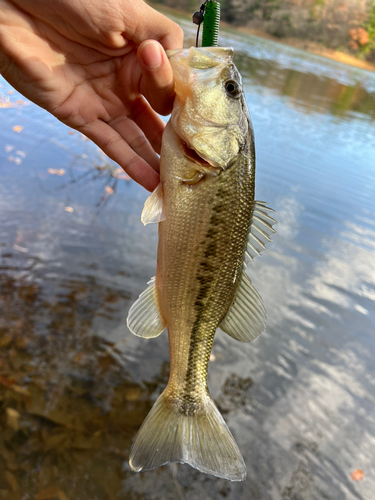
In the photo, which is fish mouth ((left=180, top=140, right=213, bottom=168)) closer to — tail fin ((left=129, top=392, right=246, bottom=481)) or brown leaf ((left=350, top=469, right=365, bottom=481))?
tail fin ((left=129, top=392, right=246, bottom=481))

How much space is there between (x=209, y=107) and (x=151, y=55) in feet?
1.24

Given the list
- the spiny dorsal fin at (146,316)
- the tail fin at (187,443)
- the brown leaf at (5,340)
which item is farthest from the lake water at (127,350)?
the spiny dorsal fin at (146,316)

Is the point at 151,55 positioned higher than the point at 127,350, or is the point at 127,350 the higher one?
the point at 151,55

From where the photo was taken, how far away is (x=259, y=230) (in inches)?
74.5

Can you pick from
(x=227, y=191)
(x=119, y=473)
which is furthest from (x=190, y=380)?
(x=119, y=473)

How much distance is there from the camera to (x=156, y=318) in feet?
6.60

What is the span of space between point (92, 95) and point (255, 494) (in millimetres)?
3391

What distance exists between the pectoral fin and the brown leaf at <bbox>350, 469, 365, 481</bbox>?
2.21 meters

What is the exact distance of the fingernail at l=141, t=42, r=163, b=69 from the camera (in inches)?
65.9

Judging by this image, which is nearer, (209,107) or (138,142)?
(209,107)

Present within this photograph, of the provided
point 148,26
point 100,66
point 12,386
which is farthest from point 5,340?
point 148,26

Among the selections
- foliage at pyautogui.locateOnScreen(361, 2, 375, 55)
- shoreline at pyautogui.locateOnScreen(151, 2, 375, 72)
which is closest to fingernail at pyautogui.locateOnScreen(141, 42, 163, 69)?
shoreline at pyautogui.locateOnScreen(151, 2, 375, 72)

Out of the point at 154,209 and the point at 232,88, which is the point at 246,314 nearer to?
the point at 154,209

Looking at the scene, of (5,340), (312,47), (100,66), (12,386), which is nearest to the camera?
(100,66)
